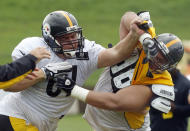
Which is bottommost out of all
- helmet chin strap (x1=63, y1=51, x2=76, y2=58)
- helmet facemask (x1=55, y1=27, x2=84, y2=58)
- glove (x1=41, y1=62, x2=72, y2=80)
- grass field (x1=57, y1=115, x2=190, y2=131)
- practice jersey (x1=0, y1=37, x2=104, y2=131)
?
grass field (x1=57, y1=115, x2=190, y2=131)

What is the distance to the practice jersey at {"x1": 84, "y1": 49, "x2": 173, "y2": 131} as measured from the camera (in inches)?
206

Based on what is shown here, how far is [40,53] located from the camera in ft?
15.6

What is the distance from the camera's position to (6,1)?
66.3 ft

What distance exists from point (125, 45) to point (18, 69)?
4.08ft

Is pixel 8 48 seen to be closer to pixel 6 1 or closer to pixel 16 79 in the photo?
pixel 6 1

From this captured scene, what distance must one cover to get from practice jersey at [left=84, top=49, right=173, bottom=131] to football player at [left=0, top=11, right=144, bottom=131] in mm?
194

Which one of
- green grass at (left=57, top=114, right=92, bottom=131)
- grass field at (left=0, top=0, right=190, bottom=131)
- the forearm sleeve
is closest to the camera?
the forearm sleeve

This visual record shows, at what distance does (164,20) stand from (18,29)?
615cm

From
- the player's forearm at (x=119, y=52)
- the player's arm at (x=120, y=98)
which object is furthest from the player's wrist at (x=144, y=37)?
the player's arm at (x=120, y=98)

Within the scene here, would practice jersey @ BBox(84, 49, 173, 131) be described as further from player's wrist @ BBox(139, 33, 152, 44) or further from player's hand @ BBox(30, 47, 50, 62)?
player's hand @ BBox(30, 47, 50, 62)

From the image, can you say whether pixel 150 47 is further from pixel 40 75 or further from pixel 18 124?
pixel 18 124

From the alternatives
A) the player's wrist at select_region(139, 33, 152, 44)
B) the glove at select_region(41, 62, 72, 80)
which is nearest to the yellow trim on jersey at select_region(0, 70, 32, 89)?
the glove at select_region(41, 62, 72, 80)

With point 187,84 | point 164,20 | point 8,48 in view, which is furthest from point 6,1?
point 187,84

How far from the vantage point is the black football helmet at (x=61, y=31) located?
5.09 m
